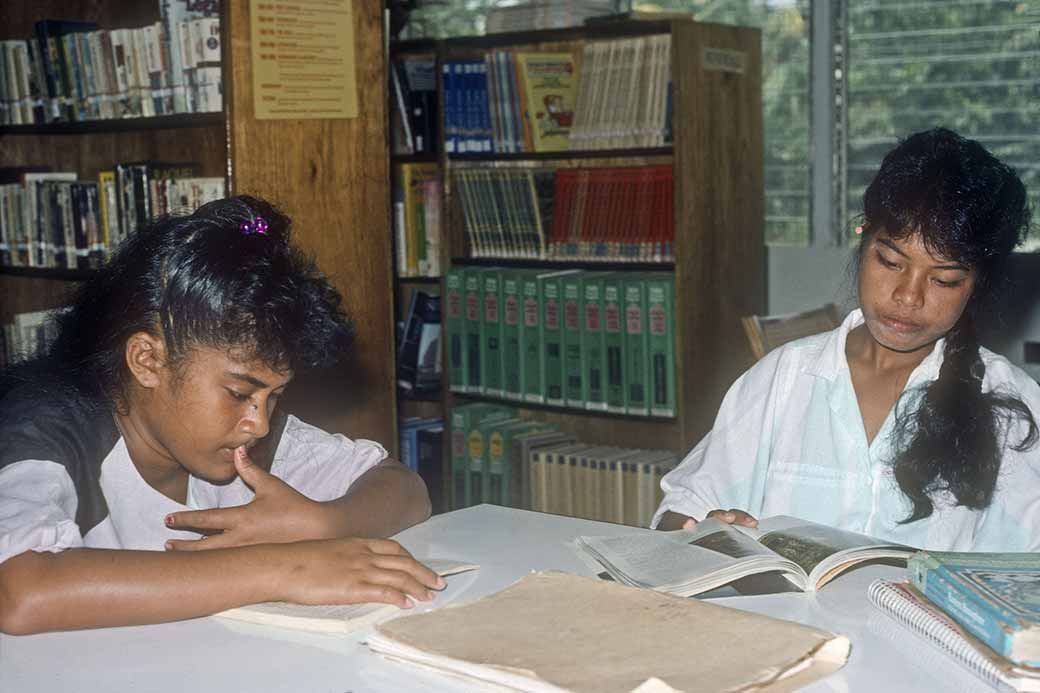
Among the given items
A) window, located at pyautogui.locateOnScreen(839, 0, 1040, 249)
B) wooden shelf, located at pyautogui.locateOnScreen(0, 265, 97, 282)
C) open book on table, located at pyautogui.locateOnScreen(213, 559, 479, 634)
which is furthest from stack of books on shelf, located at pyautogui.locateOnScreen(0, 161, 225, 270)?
window, located at pyautogui.locateOnScreen(839, 0, 1040, 249)

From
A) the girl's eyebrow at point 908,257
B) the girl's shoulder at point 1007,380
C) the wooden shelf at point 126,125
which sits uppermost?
the wooden shelf at point 126,125

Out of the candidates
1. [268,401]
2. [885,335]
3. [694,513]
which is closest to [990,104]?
[885,335]

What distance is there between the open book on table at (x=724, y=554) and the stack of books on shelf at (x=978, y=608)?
0.08 meters

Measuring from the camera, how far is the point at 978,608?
1147 millimetres

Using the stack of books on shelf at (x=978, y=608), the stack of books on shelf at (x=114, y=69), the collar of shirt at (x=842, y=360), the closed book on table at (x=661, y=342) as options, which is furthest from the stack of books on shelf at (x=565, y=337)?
the stack of books on shelf at (x=978, y=608)

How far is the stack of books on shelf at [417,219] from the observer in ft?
13.3

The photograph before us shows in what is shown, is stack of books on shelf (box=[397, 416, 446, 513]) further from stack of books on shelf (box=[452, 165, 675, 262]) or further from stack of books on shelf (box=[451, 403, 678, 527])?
stack of books on shelf (box=[452, 165, 675, 262])

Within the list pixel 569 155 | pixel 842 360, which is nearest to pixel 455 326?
pixel 569 155

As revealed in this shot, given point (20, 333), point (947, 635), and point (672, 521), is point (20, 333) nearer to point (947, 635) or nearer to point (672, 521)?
point (672, 521)

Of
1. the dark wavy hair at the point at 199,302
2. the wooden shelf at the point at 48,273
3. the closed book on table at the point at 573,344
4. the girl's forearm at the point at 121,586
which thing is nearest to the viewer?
the girl's forearm at the point at 121,586

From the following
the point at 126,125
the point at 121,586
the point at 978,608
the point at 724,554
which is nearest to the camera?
the point at 978,608

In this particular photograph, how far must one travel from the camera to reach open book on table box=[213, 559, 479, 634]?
4.11 feet

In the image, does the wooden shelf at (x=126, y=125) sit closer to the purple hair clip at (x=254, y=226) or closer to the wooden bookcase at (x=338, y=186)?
the wooden bookcase at (x=338, y=186)

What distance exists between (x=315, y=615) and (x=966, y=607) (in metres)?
Answer: 0.66
